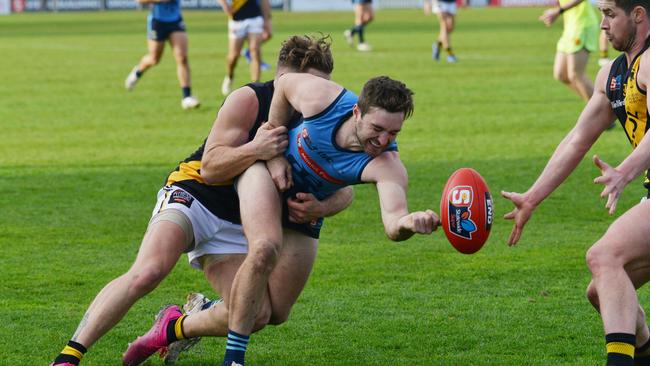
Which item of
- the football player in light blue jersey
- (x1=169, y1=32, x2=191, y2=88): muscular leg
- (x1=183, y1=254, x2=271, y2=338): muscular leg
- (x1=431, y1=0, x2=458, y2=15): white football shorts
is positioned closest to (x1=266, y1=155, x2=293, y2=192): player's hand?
the football player in light blue jersey

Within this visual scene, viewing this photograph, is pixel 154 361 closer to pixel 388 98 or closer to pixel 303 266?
pixel 303 266

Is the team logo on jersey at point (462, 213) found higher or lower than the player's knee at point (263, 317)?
higher

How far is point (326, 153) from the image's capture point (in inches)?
247

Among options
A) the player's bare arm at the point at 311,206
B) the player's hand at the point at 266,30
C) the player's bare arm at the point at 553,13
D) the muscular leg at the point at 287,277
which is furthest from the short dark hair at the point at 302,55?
the player's hand at the point at 266,30

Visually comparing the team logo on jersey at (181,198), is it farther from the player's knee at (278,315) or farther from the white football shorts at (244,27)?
the white football shorts at (244,27)

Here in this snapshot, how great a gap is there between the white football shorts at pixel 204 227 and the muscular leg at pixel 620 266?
199cm

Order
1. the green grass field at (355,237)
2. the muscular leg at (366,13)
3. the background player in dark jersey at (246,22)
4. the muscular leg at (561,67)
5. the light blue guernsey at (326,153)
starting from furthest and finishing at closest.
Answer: the muscular leg at (366,13) → the background player in dark jersey at (246,22) → the muscular leg at (561,67) → the green grass field at (355,237) → the light blue guernsey at (326,153)

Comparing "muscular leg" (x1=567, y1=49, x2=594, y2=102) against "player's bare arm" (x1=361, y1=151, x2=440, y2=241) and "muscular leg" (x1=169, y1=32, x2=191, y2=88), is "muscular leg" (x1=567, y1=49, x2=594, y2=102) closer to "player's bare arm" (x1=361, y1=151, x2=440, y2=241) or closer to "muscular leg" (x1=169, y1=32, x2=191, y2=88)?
"muscular leg" (x1=169, y1=32, x2=191, y2=88)

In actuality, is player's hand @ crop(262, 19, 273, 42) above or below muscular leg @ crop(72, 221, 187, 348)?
below

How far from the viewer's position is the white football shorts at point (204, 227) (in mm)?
6570

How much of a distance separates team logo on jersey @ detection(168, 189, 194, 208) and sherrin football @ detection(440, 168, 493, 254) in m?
1.52

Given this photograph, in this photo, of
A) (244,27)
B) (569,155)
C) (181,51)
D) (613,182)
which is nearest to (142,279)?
(569,155)

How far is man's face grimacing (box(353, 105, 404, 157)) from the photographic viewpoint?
19.4 feet

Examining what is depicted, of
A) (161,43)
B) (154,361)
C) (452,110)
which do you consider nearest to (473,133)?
(452,110)
